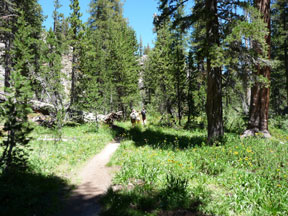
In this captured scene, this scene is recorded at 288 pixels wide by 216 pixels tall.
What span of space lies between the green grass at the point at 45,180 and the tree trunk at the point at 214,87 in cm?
632

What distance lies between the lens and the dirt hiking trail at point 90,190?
464 centimetres

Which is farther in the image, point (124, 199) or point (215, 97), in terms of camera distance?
point (215, 97)

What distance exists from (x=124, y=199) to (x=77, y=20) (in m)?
17.6

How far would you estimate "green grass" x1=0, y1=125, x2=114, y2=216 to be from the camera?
3.82 metres

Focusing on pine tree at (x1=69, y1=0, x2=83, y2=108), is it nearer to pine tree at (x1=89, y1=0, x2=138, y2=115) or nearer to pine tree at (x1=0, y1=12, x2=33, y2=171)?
pine tree at (x1=89, y1=0, x2=138, y2=115)

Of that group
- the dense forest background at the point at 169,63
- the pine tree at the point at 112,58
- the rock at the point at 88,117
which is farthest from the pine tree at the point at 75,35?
the pine tree at the point at 112,58

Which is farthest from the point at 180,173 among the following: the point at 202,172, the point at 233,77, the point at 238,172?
the point at 233,77

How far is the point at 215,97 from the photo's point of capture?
9.38m

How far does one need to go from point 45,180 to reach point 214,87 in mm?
8059

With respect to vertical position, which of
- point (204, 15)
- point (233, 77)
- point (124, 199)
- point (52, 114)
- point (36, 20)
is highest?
point (36, 20)

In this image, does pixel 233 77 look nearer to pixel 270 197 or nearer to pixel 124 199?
pixel 270 197

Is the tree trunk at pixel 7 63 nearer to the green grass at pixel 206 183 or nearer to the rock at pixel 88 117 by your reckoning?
the rock at pixel 88 117

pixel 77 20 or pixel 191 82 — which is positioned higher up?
pixel 77 20

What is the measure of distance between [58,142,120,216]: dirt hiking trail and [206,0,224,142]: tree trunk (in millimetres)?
5413
